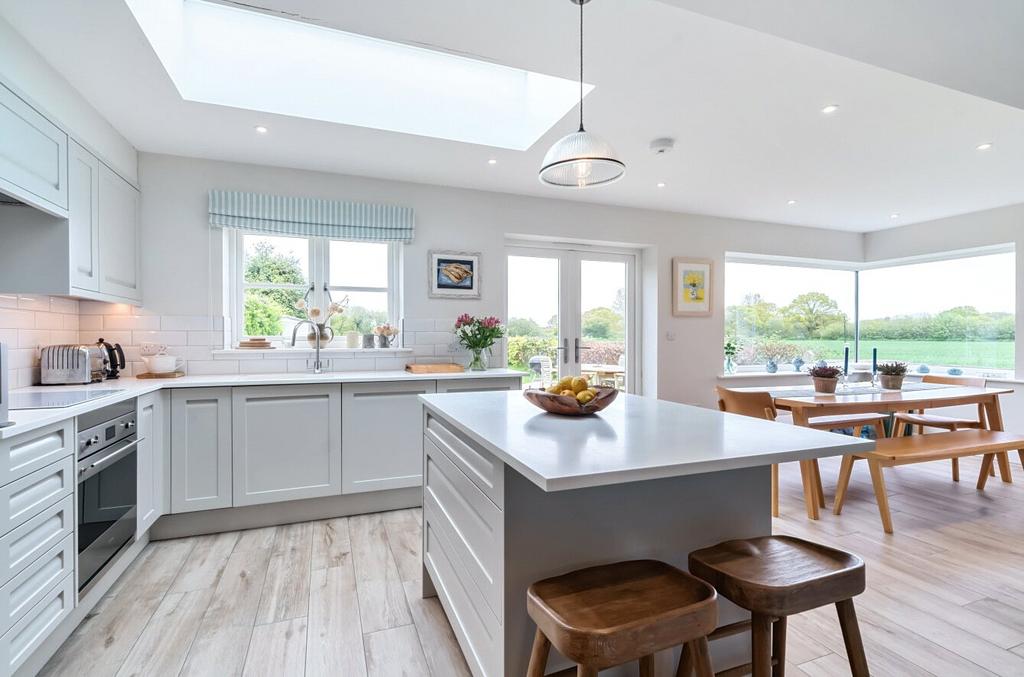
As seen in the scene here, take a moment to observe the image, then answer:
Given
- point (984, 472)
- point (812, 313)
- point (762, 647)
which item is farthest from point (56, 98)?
point (812, 313)

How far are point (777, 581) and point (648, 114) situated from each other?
2368 millimetres

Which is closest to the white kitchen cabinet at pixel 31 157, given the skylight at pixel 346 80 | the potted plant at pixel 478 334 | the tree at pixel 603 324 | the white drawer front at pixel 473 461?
the skylight at pixel 346 80

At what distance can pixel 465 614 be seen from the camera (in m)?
1.60

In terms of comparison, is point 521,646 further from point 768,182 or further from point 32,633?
point 768,182

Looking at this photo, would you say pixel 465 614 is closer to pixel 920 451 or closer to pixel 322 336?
pixel 322 336

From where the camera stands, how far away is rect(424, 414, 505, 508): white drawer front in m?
1.30

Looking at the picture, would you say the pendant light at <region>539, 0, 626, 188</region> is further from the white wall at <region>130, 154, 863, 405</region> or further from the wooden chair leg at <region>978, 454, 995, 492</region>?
the wooden chair leg at <region>978, 454, 995, 492</region>

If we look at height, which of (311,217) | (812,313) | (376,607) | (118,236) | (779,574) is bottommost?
(376,607)

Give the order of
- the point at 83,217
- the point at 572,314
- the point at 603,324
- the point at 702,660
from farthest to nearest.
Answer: the point at 603,324
the point at 572,314
the point at 83,217
the point at 702,660

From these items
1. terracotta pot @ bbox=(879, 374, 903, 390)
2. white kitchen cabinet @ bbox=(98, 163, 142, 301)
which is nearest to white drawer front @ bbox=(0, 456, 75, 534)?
white kitchen cabinet @ bbox=(98, 163, 142, 301)

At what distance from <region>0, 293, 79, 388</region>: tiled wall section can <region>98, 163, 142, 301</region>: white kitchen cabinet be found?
12.6 inches

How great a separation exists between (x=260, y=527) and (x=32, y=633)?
1.41 m

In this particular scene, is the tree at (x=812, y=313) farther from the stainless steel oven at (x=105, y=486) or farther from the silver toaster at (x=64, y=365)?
the silver toaster at (x=64, y=365)

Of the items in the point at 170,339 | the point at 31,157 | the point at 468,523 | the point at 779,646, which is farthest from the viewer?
the point at 170,339
